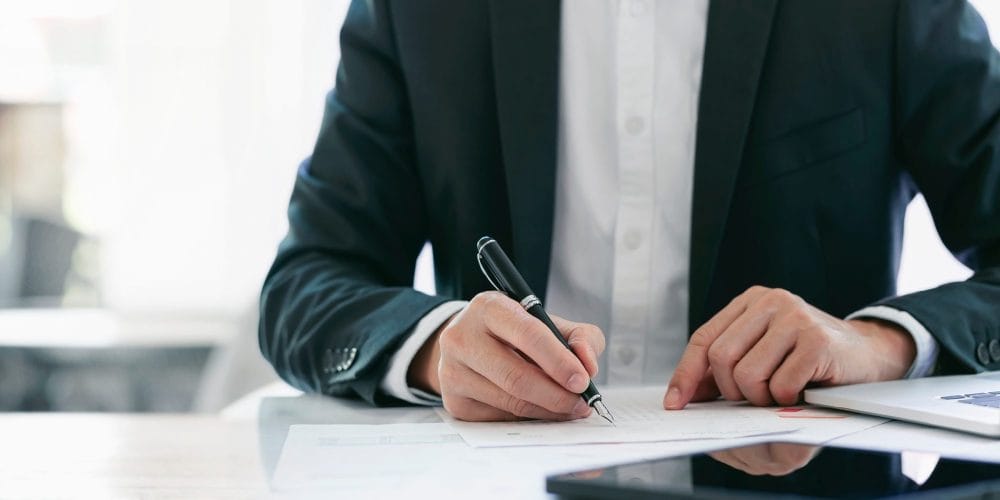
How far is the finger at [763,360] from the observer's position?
36.2 inches

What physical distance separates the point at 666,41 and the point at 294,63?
5.28 feet

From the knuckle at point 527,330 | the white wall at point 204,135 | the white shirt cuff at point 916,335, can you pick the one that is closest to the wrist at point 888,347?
the white shirt cuff at point 916,335

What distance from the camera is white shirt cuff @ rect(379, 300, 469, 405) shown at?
1.02 meters

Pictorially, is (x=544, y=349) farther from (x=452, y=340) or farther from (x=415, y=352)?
(x=415, y=352)

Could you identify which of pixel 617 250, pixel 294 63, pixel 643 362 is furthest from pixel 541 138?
pixel 294 63

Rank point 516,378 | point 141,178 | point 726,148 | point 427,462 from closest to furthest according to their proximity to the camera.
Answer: point 427,462
point 516,378
point 726,148
point 141,178

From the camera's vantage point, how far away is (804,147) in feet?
4.20

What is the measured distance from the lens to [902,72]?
1.26 meters

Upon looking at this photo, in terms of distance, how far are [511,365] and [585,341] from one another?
6cm

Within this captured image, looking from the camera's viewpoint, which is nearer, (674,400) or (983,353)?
(674,400)

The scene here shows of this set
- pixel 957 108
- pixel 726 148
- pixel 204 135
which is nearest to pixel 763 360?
pixel 726 148

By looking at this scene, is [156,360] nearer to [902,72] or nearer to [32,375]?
[32,375]

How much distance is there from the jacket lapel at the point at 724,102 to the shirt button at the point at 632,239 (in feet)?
0.29

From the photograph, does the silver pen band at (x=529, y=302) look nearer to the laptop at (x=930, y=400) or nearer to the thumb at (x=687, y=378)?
the thumb at (x=687, y=378)
